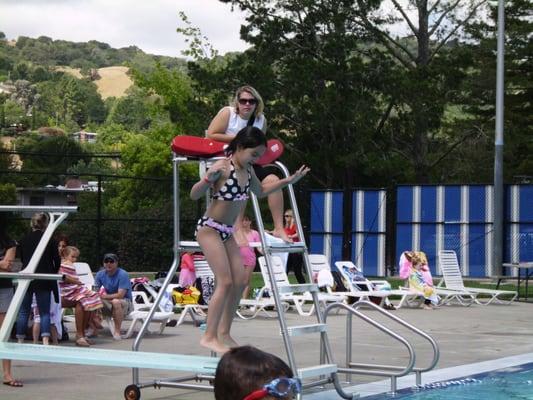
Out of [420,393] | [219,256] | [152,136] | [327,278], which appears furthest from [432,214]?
[152,136]

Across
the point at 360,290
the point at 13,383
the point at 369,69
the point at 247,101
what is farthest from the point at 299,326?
the point at 369,69

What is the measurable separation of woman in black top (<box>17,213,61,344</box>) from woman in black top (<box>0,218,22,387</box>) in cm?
15

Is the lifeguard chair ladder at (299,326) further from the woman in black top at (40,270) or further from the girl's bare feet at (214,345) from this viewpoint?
the woman in black top at (40,270)

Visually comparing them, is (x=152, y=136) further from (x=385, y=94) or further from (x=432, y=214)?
(x=432, y=214)

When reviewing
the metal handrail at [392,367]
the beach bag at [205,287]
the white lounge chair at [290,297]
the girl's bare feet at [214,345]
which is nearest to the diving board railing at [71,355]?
the girl's bare feet at [214,345]

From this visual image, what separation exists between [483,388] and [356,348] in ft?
9.46

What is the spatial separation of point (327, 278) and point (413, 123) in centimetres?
2575

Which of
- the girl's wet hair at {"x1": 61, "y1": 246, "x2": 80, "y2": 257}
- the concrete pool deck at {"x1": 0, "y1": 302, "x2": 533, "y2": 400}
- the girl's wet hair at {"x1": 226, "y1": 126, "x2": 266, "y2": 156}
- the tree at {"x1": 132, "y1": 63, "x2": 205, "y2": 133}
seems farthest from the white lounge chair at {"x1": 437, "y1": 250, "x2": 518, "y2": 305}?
the tree at {"x1": 132, "y1": 63, "x2": 205, "y2": 133}

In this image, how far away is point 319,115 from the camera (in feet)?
143

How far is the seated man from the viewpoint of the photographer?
13.2m

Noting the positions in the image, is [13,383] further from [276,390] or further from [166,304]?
[276,390]

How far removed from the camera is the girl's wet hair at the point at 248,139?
25.8 ft

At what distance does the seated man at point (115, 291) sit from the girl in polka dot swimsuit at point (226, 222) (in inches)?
205

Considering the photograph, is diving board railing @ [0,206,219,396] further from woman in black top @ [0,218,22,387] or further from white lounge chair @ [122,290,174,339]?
white lounge chair @ [122,290,174,339]
